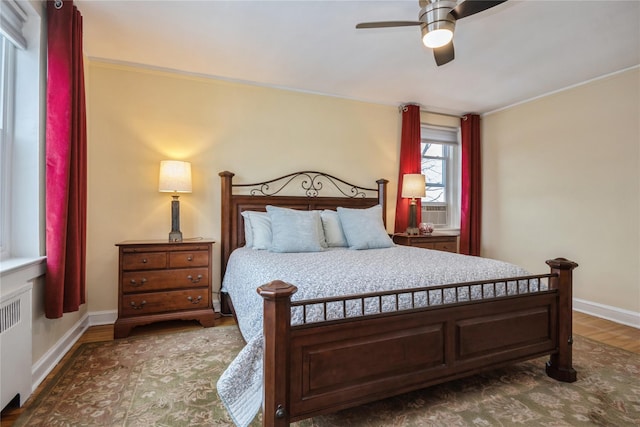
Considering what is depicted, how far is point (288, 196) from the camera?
3.65m

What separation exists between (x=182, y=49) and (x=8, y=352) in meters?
2.53

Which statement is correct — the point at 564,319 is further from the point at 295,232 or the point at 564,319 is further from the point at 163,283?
the point at 163,283

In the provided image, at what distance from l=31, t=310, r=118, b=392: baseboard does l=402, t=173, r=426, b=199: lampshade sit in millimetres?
3459

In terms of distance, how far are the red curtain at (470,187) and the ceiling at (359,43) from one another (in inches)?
32.8

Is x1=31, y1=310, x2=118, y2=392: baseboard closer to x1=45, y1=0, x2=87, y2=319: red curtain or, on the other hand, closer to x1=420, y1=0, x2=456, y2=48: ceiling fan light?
x1=45, y1=0, x2=87, y2=319: red curtain

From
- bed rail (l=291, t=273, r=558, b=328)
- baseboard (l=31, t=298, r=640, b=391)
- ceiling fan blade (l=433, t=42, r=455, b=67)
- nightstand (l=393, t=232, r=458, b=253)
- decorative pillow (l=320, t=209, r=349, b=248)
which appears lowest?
baseboard (l=31, t=298, r=640, b=391)

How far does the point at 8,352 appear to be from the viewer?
1.59 metres

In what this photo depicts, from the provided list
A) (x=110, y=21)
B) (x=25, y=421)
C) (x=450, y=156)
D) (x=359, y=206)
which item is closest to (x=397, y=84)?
(x=359, y=206)

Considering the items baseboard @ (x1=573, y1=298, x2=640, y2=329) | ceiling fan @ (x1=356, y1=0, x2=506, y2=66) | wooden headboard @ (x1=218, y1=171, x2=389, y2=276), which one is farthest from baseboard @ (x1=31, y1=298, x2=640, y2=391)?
ceiling fan @ (x1=356, y1=0, x2=506, y2=66)

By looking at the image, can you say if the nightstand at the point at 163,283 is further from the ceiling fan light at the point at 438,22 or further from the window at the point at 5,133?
the ceiling fan light at the point at 438,22

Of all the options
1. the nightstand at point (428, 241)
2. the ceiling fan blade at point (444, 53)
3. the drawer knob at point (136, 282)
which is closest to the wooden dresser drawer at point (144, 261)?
the drawer knob at point (136, 282)

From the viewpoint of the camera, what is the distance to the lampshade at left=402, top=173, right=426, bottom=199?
156 inches

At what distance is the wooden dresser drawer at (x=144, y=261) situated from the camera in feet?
8.86

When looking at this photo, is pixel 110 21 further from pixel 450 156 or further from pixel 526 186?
pixel 526 186
